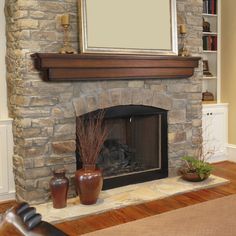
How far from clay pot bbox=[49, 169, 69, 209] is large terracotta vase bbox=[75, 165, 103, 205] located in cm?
12

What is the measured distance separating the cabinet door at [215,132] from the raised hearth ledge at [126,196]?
772 mm

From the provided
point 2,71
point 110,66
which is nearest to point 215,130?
point 110,66

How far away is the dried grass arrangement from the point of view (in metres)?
3.36

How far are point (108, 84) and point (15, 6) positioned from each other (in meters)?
1.17

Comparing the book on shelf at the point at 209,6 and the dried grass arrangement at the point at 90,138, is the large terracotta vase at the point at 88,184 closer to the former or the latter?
the dried grass arrangement at the point at 90,138

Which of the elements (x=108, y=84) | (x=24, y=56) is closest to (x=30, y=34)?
(x=24, y=56)

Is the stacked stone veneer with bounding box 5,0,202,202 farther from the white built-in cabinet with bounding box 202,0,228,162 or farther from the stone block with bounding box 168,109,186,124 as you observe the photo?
the white built-in cabinet with bounding box 202,0,228,162

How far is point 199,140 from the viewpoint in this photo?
4348 millimetres

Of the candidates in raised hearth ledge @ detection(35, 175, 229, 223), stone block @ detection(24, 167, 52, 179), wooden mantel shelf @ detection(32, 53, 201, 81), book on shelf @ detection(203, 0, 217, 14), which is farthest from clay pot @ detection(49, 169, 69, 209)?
book on shelf @ detection(203, 0, 217, 14)

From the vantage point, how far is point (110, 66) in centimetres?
350

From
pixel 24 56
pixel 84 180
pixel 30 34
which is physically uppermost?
pixel 30 34

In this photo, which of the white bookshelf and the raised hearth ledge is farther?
the white bookshelf

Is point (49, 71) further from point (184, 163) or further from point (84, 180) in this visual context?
point (184, 163)

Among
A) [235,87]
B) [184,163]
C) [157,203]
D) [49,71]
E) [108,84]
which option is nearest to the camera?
[49,71]
